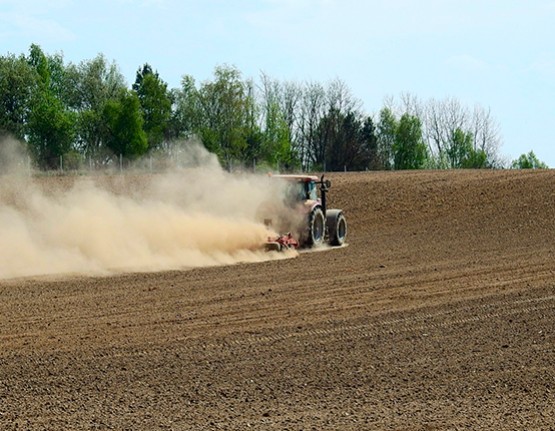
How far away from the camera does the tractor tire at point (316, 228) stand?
2909 centimetres

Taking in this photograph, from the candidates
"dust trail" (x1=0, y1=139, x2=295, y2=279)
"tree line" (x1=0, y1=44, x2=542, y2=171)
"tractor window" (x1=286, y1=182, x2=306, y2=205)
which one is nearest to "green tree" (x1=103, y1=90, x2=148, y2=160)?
"tree line" (x1=0, y1=44, x2=542, y2=171)

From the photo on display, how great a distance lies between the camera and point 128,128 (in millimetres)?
78750

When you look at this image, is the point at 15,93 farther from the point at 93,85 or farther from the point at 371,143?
the point at 371,143

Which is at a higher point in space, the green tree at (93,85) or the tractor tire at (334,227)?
the green tree at (93,85)

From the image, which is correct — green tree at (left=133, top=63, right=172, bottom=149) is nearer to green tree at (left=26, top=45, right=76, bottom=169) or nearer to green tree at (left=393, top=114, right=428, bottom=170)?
green tree at (left=26, top=45, right=76, bottom=169)

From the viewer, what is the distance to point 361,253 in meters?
29.2

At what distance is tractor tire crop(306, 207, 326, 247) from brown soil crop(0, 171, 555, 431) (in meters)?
3.12

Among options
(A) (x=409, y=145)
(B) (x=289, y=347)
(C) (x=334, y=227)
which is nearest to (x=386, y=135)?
(A) (x=409, y=145)

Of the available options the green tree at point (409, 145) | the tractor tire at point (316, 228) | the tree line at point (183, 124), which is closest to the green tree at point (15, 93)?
the tree line at point (183, 124)

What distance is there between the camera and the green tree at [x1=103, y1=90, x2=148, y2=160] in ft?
257

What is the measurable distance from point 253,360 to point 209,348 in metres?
1.02

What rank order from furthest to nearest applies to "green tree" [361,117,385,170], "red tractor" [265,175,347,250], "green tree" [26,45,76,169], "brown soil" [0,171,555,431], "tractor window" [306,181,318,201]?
"green tree" [361,117,385,170] < "green tree" [26,45,76,169] < "tractor window" [306,181,318,201] < "red tractor" [265,175,347,250] < "brown soil" [0,171,555,431]

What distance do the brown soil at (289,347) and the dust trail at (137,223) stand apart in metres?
1.59

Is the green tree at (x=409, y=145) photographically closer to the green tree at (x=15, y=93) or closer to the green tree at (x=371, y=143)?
the green tree at (x=371, y=143)
